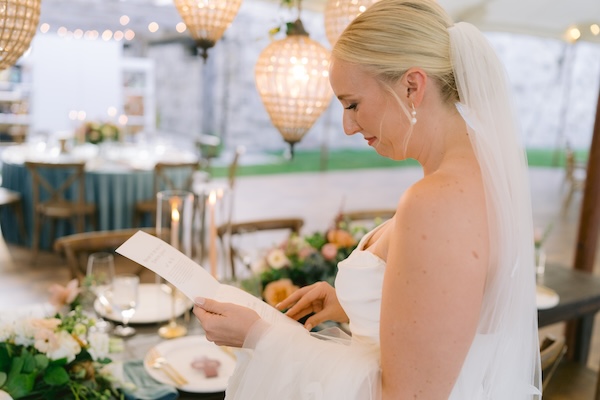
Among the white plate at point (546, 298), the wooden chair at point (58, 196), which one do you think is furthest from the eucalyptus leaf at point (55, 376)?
the wooden chair at point (58, 196)

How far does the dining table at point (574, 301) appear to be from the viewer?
8.45 feet

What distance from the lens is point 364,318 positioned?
1.27 metres

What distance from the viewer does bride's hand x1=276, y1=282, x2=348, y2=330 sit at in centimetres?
148

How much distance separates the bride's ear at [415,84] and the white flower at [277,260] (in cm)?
130

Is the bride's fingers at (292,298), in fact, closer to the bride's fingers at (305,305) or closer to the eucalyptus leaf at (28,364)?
the bride's fingers at (305,305)

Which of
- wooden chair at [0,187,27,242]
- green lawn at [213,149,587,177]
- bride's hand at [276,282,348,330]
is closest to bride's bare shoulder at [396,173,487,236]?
bride's hand at [276,282,348,330]

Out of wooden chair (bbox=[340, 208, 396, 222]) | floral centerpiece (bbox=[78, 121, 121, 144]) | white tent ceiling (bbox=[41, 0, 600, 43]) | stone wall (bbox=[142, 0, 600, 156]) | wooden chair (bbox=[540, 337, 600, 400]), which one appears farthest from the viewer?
stone wall (bbox=[142, 0, 600, 156])

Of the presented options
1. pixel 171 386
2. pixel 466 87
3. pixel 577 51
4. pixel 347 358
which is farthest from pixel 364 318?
pixel 577 51

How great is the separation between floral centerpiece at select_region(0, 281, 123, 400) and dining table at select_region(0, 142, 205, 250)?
4325 mm

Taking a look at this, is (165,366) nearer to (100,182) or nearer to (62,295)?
(62,295)

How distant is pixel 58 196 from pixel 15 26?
4343mm

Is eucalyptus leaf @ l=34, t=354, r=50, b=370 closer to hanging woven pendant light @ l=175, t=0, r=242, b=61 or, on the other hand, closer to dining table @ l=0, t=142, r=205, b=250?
hanging woven pendant light @ l=175, t=0, r=242, b=61

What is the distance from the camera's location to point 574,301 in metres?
2.64

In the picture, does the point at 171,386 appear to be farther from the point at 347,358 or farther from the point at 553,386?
the point at 553,386
